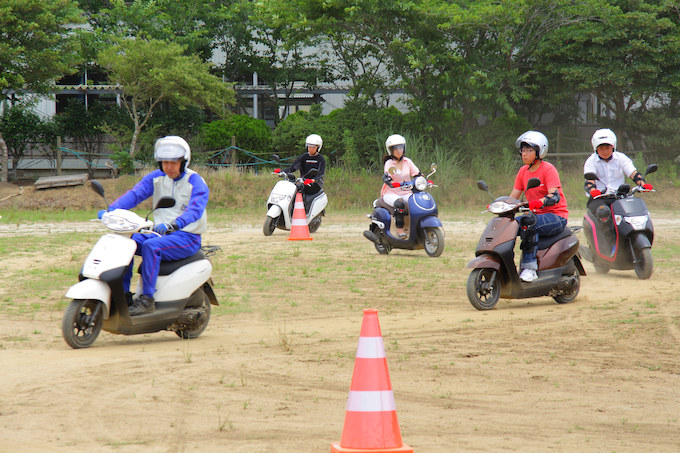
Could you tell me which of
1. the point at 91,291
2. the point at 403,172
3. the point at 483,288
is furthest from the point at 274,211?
the point at 91,291

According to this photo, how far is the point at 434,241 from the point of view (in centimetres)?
1377

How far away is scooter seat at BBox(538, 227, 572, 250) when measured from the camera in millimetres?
9578

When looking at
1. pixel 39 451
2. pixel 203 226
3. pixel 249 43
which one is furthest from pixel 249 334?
pixel 249 43

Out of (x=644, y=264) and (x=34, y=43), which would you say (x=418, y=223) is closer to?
(x=644, y=264)

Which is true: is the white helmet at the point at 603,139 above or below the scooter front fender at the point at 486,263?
above

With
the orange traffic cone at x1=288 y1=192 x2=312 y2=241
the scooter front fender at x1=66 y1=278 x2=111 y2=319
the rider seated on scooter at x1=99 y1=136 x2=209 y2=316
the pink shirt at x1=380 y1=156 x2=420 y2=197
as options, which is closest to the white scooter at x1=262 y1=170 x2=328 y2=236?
the orange traffic cone at x1=288 y1=192 x2=312 y2=241

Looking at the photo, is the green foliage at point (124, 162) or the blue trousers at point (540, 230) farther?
the green foliage at point (124, 162)

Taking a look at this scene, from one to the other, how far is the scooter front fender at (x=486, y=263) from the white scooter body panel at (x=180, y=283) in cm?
289

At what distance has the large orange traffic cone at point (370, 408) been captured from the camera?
4.26 metres

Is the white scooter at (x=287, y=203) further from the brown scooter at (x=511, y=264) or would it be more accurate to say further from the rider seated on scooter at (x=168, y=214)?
the rider seated on scooter at (x=168, y=214)

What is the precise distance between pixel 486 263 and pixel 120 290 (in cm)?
382

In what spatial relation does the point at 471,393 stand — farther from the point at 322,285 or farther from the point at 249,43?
the point at 249,43

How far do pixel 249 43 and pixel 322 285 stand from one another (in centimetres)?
2625

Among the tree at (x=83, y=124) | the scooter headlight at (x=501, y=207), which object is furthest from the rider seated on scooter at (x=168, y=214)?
the tree at (x=83, y=124)
